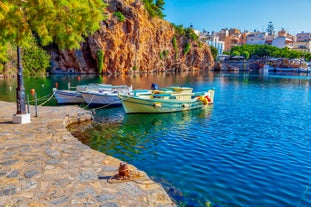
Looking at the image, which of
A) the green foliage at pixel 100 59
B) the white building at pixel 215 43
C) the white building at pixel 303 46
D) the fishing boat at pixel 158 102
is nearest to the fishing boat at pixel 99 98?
the fishing boat at pixel 158 102

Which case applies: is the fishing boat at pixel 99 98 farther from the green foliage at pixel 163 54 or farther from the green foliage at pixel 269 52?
the green foliage at pixel 269 52

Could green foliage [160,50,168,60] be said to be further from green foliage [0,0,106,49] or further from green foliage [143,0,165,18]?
green foliage [0,0,106,49]

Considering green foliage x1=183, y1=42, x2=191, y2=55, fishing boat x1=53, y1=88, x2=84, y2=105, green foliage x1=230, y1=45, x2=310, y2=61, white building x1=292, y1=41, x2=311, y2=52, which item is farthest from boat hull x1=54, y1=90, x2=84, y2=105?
white building x1=292, y1=41, x2=311, y2=52

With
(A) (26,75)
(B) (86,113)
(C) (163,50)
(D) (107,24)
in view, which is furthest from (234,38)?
(B) (86,113)

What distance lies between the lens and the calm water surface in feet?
26.9

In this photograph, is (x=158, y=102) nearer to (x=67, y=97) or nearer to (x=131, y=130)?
(x=131, y=130)

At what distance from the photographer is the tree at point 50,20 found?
744 cm

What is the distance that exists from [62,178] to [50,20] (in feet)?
15.4

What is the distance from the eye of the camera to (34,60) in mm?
57531

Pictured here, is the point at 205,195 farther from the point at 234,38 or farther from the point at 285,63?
the point at 234,38

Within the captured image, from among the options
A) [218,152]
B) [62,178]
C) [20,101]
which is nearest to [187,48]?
[218,152]

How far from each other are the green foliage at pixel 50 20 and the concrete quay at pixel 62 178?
3474 mm

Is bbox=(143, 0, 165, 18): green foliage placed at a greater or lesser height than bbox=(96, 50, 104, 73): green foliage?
greater

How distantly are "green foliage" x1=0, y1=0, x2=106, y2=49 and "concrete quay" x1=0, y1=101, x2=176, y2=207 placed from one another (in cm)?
347
